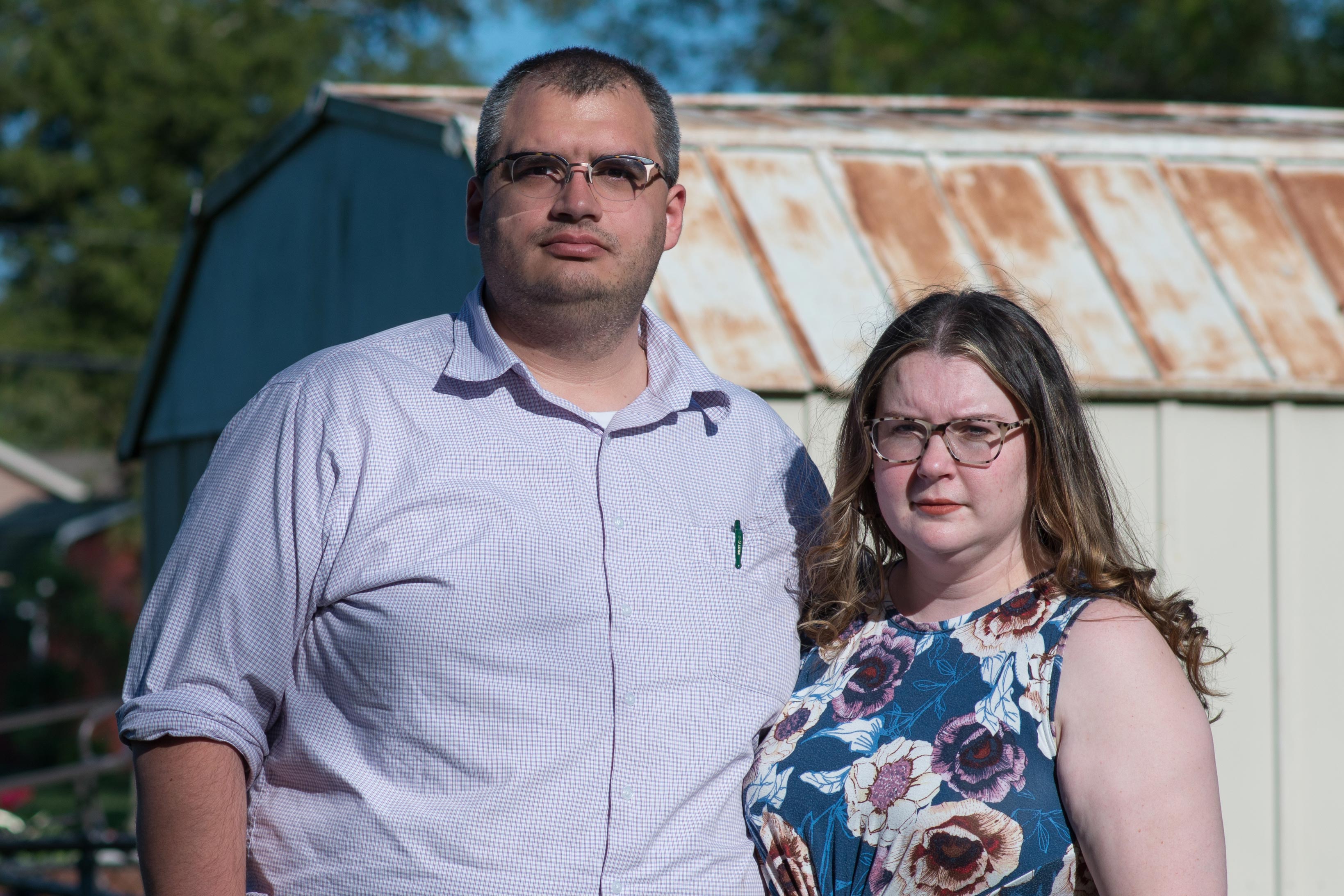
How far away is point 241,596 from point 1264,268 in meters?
3.57

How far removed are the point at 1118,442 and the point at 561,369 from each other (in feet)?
7.20

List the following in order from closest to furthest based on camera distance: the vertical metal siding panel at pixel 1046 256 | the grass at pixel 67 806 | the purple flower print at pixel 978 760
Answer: the purple flower print at pixel 978 760 < the vertical metal siding panel at pixel 1046 256 < the grass at pixel 67 806

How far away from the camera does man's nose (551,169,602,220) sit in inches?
A: 95.9

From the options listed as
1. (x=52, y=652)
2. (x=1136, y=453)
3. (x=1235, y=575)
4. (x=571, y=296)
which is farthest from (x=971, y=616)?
(x=52, y=652)

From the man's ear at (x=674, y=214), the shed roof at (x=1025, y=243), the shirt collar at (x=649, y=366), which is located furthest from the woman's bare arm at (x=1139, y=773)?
the shed roof at (x=1025, y=243)

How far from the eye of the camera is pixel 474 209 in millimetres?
2660

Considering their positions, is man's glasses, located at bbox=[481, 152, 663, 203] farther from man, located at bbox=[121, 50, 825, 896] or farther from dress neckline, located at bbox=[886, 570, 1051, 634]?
dress neckline, located at bbox=[886, 570, 1051, 634]

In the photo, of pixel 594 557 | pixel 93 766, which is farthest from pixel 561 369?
pixel 93 766

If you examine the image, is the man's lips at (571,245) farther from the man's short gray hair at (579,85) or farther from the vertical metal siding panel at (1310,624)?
the vertical metal siding panel at (1310,624)

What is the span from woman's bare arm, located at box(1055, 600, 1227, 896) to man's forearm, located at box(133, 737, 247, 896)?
1.36m

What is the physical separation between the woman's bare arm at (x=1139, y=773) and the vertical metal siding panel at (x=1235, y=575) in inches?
79.7

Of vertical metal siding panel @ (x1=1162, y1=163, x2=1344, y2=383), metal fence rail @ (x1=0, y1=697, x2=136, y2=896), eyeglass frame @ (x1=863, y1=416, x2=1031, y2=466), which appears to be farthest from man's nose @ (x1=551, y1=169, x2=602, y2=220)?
metal fence rail @ (x1=0, y1=697, x2=136, y2=896)

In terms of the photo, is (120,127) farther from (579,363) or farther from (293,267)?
(579,363)

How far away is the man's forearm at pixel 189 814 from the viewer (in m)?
2.13
